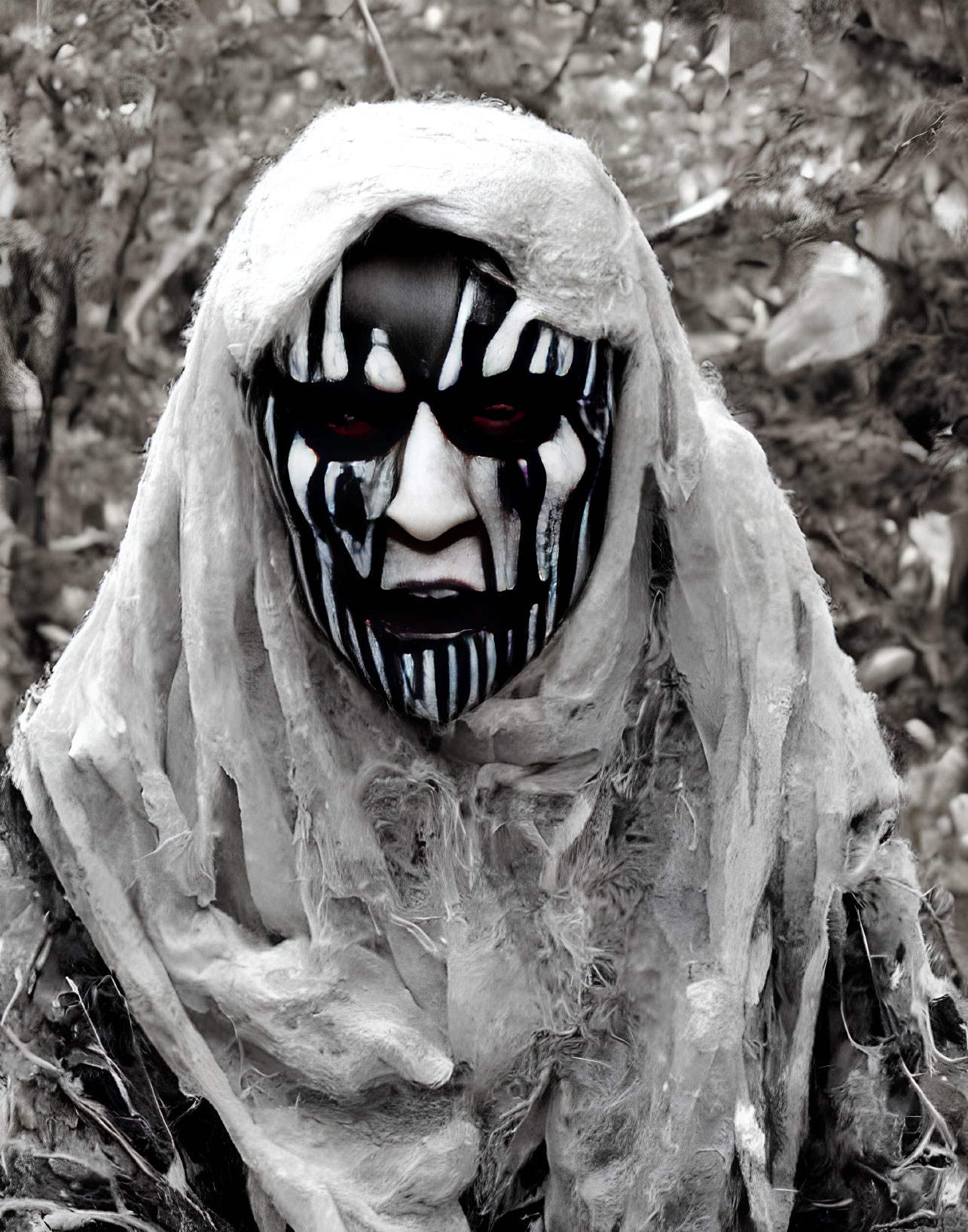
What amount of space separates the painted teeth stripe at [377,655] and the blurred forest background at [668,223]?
509mm

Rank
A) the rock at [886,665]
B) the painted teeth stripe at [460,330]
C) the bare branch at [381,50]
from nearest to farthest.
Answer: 1. the painted teeth stripe at [460,330]
2. the bare branch at [381,50]
3. the rock at [886,665]

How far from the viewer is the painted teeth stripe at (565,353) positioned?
0.81 metres

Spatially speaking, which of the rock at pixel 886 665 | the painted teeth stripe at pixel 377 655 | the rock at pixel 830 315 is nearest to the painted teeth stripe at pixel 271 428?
the painted teeth stripe at pixel 377 655

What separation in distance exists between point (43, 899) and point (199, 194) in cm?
61

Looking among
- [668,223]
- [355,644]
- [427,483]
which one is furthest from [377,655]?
[668,223]

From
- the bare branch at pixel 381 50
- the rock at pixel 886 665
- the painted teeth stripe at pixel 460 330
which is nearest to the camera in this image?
the painted teeth stripe at pixel 460 330

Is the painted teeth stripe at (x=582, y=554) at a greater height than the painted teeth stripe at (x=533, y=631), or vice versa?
the painted teeth stripe at (x=582, y=554)

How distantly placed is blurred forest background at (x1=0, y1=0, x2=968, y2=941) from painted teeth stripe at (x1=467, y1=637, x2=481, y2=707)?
1.60 feet

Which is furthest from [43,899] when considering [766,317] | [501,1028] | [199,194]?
[766,317]

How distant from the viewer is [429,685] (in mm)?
867

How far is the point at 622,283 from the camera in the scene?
0.83 metres

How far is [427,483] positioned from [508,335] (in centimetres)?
9

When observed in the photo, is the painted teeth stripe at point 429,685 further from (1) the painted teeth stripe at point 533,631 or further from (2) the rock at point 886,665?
(2) the rock at point 886,665

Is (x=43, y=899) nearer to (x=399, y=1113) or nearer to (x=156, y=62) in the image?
(x=399, y=1113)
